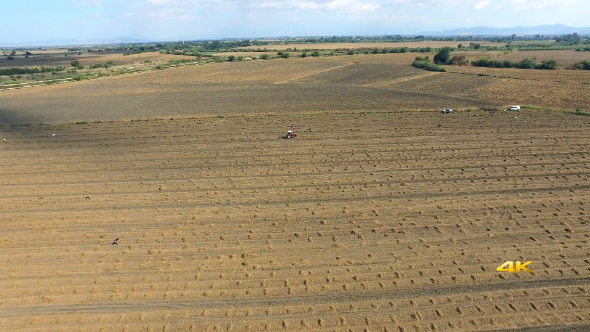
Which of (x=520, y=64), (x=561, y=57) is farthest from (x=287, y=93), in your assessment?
(x=561, y=57)

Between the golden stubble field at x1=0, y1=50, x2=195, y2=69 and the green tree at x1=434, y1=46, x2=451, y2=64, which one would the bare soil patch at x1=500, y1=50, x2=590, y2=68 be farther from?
the golden stubble field at x1=0, y1=50, x2=195, y2=69

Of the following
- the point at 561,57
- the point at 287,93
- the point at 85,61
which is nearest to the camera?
the point at 287,93

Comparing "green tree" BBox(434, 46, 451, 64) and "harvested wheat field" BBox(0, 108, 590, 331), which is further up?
"green tree" BBox(434, 46, 451, 64)

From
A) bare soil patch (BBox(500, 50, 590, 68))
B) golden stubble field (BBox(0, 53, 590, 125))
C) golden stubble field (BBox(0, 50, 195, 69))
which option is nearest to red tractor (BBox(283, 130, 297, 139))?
golden stubble field (BBox(0, 53, 590, 125))

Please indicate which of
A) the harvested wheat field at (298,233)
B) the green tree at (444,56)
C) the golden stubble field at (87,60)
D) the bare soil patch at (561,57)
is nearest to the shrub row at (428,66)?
the green tree at (444,56)

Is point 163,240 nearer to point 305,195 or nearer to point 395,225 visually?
point 305,195

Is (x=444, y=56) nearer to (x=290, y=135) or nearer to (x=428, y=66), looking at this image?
(x=428, y=66)

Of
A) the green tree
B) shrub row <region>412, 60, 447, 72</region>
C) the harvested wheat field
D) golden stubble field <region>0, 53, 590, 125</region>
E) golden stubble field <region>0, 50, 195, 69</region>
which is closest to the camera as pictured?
the harvested wheat field

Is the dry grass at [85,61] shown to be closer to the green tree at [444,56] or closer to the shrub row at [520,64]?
the green tree at [444,56]
